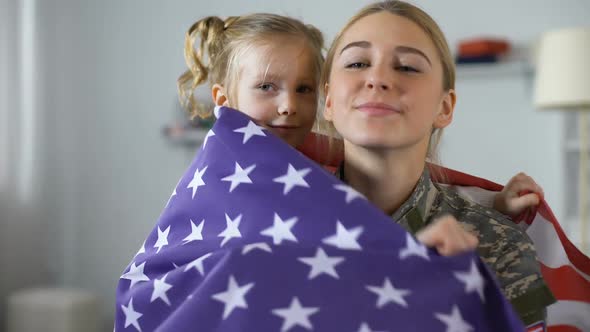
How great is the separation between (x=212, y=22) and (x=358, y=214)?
37.5 inches

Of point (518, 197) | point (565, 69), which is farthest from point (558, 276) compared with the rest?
point (565, 69)

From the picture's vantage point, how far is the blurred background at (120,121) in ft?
12.8

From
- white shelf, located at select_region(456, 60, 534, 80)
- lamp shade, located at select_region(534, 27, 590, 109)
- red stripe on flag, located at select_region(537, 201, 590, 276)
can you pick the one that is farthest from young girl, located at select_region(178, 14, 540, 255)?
white shelf, located at select_region(456, 60, 534, 80)

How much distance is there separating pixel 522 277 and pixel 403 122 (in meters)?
0.31

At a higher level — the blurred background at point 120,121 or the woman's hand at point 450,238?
the woman's hand at point 450,238

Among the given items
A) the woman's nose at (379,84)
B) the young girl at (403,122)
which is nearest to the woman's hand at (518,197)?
the young girl at (403,122)

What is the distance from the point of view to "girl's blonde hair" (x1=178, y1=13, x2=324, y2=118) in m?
1.65

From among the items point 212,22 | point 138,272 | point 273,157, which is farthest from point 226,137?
point 212,22

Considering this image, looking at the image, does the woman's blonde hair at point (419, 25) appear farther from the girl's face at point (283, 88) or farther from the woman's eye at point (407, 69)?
the girl's face at point (283, 88)

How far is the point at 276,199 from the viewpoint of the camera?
3.61 feet

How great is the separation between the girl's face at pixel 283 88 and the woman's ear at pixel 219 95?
95 mm

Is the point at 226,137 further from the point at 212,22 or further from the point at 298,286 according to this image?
the point at 212,22

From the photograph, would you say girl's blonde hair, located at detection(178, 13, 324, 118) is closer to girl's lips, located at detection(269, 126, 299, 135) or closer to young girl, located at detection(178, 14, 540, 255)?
young girl, located at detection(178, 14, 540, 255)

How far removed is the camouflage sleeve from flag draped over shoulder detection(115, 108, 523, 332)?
12cm
